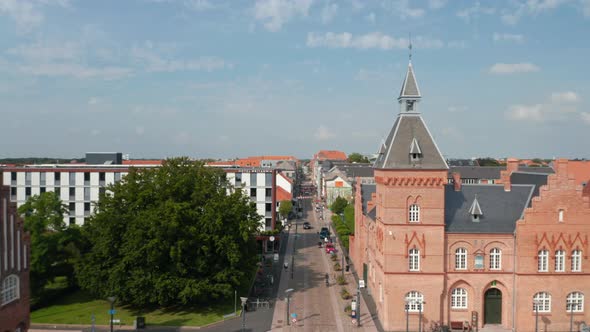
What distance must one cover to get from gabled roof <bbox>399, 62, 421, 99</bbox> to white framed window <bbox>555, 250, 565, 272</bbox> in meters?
16.2

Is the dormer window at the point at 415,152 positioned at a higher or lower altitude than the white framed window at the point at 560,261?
higher

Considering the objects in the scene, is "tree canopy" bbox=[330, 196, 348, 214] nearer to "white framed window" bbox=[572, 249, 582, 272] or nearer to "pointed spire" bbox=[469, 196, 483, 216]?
"pointed spire" bbox=[469, 196, 483, 216]

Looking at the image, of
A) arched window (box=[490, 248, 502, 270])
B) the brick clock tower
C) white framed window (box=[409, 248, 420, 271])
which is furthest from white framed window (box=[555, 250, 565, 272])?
white framed window (box=[409, 248, 420, 271])

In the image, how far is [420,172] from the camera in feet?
120

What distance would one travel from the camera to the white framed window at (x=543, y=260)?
37.0 metres

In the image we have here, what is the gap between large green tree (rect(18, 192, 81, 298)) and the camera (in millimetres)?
42188

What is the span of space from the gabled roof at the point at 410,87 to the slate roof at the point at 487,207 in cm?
906

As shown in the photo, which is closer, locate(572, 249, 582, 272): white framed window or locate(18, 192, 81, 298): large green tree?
locate(572, 249, 582, 272): white framed window

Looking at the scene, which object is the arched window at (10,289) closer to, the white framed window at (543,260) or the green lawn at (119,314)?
the green lawn at (119,314)

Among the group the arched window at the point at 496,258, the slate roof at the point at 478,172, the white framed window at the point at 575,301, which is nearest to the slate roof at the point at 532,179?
the arched window at the point at 496,258

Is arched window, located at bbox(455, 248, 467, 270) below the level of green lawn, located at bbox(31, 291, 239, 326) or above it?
above

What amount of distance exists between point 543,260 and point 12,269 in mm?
36652

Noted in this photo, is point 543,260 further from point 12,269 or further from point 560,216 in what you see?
point 12,269

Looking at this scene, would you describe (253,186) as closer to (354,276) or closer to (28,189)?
(354,276)
